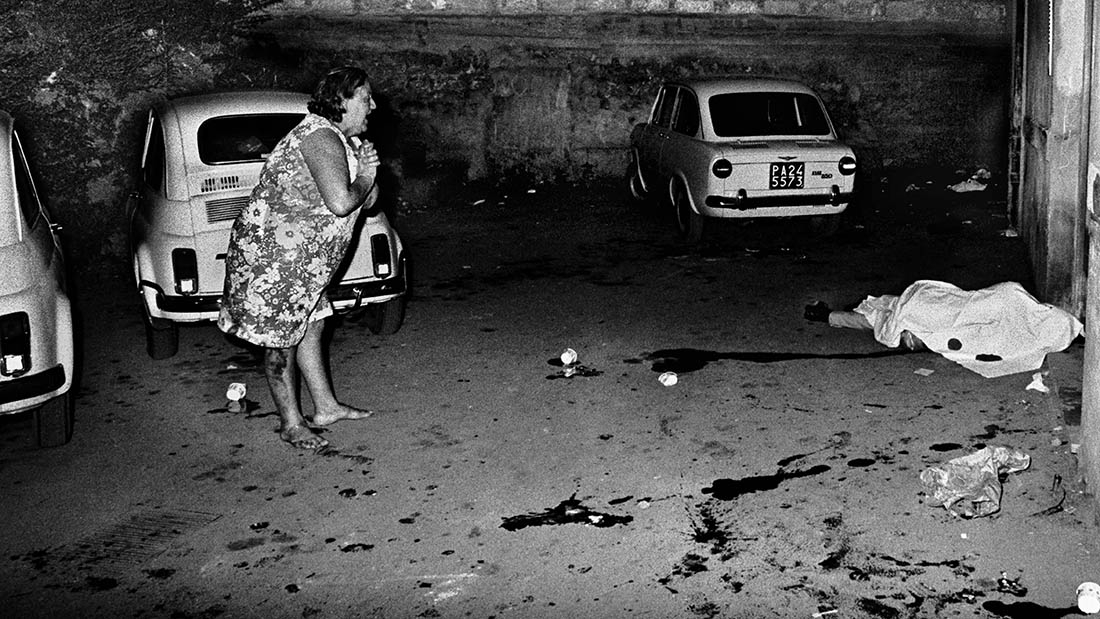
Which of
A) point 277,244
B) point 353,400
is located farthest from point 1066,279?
point 277,244

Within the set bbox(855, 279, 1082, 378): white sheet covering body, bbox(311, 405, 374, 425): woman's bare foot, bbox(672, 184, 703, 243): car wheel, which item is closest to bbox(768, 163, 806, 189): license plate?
bbox(672, 184, 703, 243): car wheel

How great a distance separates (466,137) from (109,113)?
4.36 metres

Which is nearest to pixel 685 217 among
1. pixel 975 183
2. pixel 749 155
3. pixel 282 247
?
pixel 749 155

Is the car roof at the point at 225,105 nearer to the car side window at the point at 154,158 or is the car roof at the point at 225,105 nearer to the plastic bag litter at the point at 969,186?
the car side window at the point at 154,158

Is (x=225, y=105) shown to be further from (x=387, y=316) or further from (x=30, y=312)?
(x=30, y=312)

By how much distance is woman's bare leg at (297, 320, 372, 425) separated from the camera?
19.1 ft

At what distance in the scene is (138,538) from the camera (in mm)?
4859

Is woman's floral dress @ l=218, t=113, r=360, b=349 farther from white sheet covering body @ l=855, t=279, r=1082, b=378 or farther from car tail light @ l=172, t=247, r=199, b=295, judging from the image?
white sheet covering body @ l=855, t=279, r=1082, b=378

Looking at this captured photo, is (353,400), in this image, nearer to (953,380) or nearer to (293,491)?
(293,491)

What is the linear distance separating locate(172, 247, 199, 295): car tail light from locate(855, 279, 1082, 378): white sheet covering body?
427 centimetres

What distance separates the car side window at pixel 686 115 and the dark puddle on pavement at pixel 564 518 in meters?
6.86

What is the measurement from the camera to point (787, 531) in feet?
15.5

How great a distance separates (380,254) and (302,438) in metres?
1.85

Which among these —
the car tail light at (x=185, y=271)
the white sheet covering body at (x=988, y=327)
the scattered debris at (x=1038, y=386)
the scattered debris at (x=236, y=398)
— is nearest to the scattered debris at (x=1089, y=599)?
the scattered debris at (x=1038, y=386)
